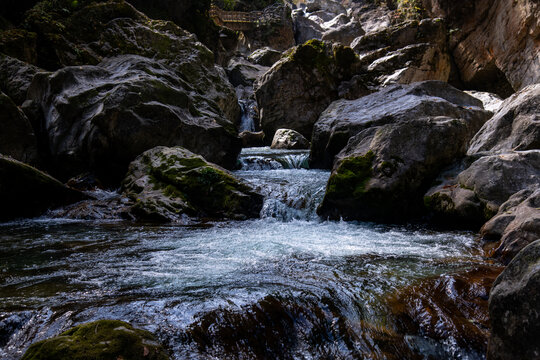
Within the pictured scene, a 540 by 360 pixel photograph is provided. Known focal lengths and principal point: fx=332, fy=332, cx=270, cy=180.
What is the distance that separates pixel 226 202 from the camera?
25.7ft

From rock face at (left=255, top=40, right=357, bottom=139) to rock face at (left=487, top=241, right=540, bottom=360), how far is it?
53.7 ft

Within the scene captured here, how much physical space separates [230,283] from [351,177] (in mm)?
4441

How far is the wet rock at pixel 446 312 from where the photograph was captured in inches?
102

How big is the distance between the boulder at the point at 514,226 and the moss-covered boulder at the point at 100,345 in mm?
4144

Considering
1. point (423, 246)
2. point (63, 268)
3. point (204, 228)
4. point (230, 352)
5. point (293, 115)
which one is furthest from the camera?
point (293, 115)

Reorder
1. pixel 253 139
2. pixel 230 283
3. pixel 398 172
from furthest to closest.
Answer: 1. pixel 253 139
2. pixel 398 172
3. pixel 230 283

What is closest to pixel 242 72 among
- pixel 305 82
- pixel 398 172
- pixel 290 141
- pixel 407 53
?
pixel 305 82

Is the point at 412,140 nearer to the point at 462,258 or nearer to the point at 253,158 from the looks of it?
the point at 462,258

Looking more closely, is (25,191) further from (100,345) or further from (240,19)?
(240,19)

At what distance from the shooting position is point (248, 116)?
872 inches

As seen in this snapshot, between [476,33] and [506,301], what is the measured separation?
2106 cm

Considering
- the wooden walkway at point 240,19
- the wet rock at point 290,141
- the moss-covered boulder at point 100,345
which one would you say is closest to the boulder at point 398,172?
the moss-covered boulder at point 100,345

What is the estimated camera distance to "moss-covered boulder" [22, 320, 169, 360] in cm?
196

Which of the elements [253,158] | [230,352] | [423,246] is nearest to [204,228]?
[423,246]
